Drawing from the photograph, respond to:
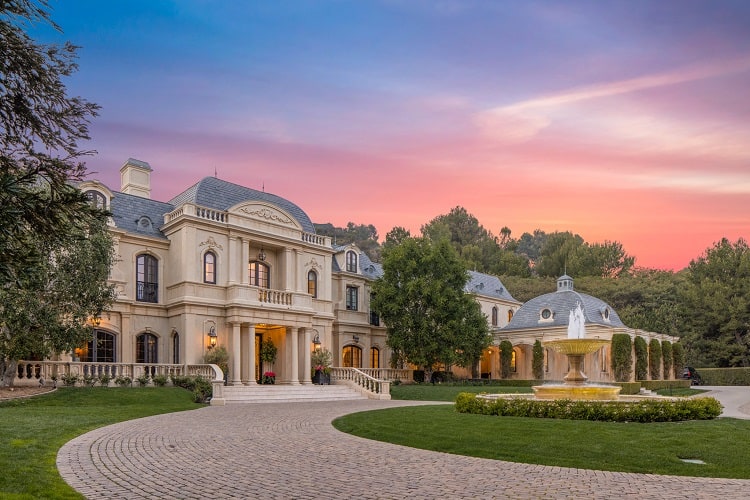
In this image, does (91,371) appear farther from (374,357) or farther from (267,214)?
(374,357)

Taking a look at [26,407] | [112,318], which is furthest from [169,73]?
[112,318]

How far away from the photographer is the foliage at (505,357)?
42375 mm

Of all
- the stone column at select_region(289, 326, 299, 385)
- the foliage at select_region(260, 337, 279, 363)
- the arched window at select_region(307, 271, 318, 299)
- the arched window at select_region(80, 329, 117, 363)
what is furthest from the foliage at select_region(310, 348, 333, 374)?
the arched window at select_region(80, 329, 117, 363)

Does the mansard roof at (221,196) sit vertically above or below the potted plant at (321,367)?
above

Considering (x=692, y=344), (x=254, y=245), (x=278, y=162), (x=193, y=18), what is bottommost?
(x=692, y=344)

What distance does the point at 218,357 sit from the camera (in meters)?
27.5

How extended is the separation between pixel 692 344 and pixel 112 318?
47.8 m

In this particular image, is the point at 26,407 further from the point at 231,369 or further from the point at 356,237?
the point at 356,237

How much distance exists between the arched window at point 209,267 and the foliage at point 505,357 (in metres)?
22.0

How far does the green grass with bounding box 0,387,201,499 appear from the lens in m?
7.66

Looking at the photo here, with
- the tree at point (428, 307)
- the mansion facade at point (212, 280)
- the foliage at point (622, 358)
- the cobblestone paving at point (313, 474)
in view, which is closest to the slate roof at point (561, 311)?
the foliage at point (622, 358)

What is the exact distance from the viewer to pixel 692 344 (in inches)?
2106

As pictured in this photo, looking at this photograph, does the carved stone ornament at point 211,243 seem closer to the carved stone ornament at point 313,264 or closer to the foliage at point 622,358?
the carved stone ornament at point 313,264

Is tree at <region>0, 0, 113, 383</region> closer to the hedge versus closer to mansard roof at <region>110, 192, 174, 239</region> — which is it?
mansard roof at <region>110, 192, 174, 239</region>
